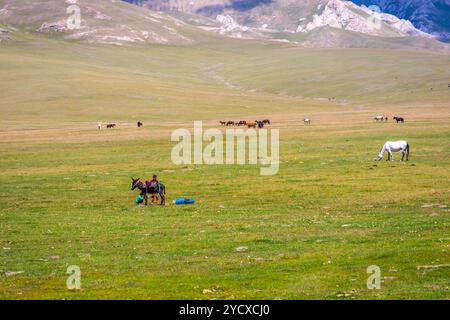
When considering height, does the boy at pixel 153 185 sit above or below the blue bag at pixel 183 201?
above

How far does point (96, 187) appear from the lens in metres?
38.4

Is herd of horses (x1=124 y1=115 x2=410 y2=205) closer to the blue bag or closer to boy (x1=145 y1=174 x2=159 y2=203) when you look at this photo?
boy (x1=145 y1=174 x2=159 y2=203)

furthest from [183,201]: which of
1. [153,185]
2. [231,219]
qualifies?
[231,219]

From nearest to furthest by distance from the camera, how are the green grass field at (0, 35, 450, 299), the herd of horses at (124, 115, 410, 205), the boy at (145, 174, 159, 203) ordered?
the green grass field at (0, 35, 450, 299) < the boy at (145, 174, 159, 203) < the herd of horses at (124, 115, 410, 205)

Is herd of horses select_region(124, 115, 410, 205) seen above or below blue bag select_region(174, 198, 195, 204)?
above

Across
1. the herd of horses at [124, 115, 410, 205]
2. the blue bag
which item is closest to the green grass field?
the blue bag

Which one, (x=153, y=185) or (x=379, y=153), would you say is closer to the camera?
(x=153, y=185)

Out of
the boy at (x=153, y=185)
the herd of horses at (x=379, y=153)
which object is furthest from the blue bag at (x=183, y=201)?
the boy at (x=153, y=185)

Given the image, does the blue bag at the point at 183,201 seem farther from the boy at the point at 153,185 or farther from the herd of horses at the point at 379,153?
the boy at the point at 153,185

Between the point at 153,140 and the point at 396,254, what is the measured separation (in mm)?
50916

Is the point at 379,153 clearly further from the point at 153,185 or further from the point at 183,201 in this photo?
the point at 153,185

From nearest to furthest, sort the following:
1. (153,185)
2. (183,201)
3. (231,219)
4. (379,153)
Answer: (231,219)
(153,185)
(183,201)
(379,153)

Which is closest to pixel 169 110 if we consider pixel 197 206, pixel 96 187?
pixel 96 187
